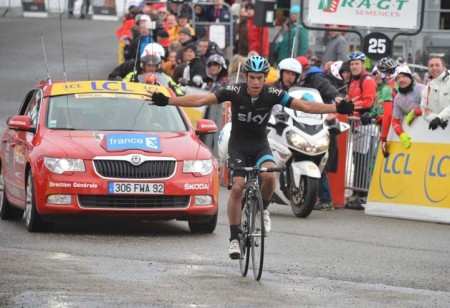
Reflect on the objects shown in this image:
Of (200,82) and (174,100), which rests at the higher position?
(174,100)

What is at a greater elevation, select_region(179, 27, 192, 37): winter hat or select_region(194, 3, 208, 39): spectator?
select_region(179, 27, 192, 37): winter hat

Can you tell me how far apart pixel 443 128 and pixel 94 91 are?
4.44m

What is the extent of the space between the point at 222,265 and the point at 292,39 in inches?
626

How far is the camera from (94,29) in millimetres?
43906

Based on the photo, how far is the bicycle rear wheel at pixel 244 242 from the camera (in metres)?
11.7

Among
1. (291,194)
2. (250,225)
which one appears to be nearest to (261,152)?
(250,225)

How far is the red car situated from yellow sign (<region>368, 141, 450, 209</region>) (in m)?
3.45

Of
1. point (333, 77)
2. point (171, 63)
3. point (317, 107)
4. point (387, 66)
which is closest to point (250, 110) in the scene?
point (317, 107)

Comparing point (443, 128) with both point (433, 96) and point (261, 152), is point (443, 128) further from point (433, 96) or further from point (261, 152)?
point (261, 152)

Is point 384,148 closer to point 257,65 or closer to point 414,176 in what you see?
point 414,176

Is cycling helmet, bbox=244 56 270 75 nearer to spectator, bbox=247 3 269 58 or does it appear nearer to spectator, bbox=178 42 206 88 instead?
spectator, bbox=178 42 206 88

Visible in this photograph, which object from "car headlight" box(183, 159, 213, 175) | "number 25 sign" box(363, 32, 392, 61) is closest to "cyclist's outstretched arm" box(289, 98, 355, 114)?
"car headlight" box(183, 159, 213, 175)

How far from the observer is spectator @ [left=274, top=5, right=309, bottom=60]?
88.4 feet

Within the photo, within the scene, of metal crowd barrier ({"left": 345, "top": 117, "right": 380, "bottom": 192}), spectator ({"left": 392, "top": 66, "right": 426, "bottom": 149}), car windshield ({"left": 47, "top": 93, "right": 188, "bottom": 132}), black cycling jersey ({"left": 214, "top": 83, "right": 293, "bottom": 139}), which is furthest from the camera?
metal crowd barrier ({"left": 345, "top": 117, "right": 380, "bottom": 192})
